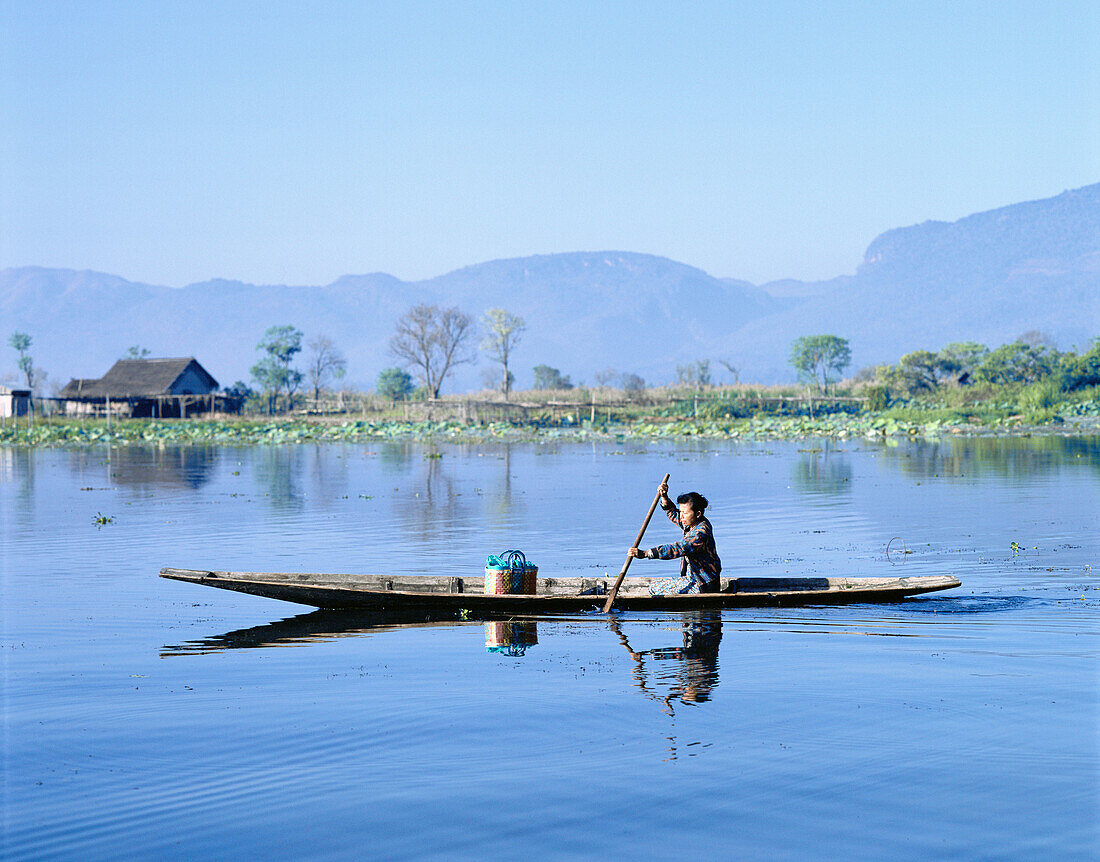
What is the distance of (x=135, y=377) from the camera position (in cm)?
7050

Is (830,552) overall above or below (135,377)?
below

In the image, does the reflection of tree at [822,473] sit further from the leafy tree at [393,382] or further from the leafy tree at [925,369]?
the leafy tree at [393,382]

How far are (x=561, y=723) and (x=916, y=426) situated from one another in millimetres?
46295

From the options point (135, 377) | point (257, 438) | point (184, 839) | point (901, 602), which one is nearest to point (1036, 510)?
point (901, 602)

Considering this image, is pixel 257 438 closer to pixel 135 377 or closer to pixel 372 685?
pixel 135 377

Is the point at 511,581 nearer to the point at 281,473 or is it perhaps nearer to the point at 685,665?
the point at 685,665

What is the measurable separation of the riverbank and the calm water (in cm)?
3506

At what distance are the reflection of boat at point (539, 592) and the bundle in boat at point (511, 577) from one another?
159 millimetres

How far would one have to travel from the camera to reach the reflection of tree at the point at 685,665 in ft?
29.2

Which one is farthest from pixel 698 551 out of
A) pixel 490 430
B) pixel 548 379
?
pixel 548 379

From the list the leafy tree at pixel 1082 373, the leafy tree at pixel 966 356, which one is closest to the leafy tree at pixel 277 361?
the leafy tree at pixel 966 356

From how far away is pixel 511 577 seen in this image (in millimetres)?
12086

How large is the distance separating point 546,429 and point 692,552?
50281 millimetres

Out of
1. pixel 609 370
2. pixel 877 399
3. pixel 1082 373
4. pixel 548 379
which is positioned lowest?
A: pixel 877 399
